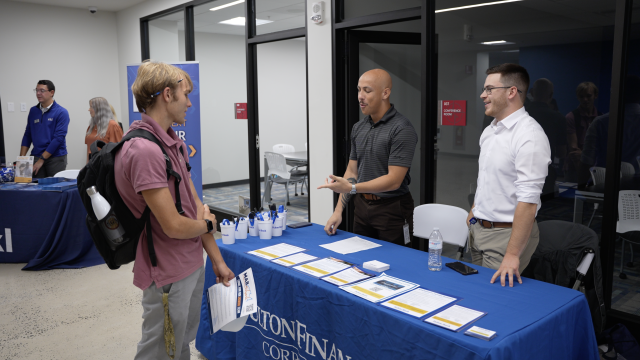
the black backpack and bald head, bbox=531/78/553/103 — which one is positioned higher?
bald head, bbox=531/78/553/103

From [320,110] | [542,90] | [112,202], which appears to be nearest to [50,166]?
[320,110]

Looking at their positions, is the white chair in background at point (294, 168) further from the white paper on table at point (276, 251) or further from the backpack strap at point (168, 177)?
the backpack strap at point (168, 177)

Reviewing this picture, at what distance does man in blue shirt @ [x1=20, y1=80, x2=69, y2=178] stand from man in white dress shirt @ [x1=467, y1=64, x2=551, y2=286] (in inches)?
203

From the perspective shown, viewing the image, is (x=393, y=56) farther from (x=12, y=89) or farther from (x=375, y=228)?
(x=12, y=89)

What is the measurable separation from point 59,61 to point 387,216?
6848 millimetres

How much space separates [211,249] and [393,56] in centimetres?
270

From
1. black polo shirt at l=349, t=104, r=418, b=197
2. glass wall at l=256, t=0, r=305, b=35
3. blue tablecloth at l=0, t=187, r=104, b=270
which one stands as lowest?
blue tablecloth at l=0, t=187, r=104, b=270

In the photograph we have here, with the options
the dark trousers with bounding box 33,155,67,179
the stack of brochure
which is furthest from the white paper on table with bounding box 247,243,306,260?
the dark trousers with bounding box 33,155,67,179

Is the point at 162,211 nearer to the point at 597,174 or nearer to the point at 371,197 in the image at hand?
the point at 371,197

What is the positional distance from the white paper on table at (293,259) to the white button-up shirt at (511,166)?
87 centimetres

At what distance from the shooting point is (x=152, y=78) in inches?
64.4

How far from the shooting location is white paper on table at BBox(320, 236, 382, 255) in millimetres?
2440

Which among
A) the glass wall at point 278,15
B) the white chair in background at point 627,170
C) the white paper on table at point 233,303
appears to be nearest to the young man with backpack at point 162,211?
the white paper on table at point 233,303

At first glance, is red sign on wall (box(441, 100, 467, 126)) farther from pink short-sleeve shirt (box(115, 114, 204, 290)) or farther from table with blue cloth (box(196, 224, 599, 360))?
pink short-sleeve shirt (box(115, 114, 204, 290))
